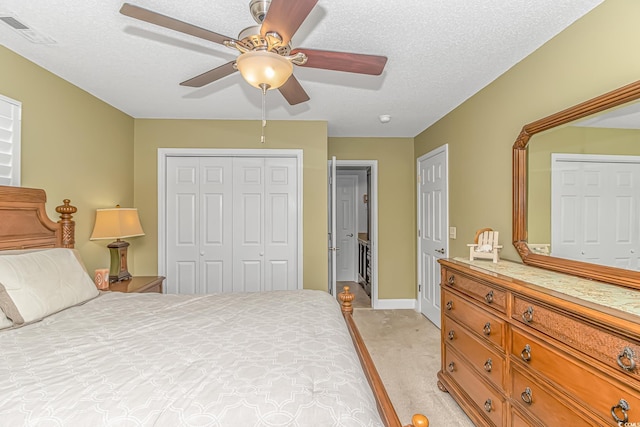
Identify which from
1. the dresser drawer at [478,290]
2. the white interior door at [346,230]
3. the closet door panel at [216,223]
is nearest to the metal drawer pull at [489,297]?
the dresser drawer at [478,290]

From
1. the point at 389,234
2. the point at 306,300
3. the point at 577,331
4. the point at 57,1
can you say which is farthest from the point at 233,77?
the point at 389,234

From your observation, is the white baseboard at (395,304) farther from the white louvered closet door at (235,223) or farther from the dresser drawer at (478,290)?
the dresser drawer at (478,290)

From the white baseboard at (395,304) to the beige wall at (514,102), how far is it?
1.39 metres

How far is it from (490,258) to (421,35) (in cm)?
161

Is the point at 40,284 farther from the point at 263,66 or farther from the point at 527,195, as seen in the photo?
the point at 527,195

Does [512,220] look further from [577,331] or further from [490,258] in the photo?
[577,331]

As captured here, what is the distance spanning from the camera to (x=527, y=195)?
217 cm

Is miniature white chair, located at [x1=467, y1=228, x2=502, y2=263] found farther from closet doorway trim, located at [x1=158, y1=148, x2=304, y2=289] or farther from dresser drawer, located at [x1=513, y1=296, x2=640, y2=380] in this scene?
closet doorway trim, located at [x1=158, y1=148, x2=304, y2=289]

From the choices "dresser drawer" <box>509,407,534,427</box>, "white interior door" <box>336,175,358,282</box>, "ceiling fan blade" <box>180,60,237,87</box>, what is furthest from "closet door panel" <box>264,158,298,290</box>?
"white interior door" <box>336,175,358,282</box>

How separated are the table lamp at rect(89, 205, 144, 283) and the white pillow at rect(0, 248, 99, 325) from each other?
2.79ft

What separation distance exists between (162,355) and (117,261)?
2227 millimetres

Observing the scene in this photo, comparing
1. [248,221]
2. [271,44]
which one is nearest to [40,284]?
[271,44]

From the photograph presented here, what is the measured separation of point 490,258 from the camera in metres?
2.35

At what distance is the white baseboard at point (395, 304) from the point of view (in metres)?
4.56
